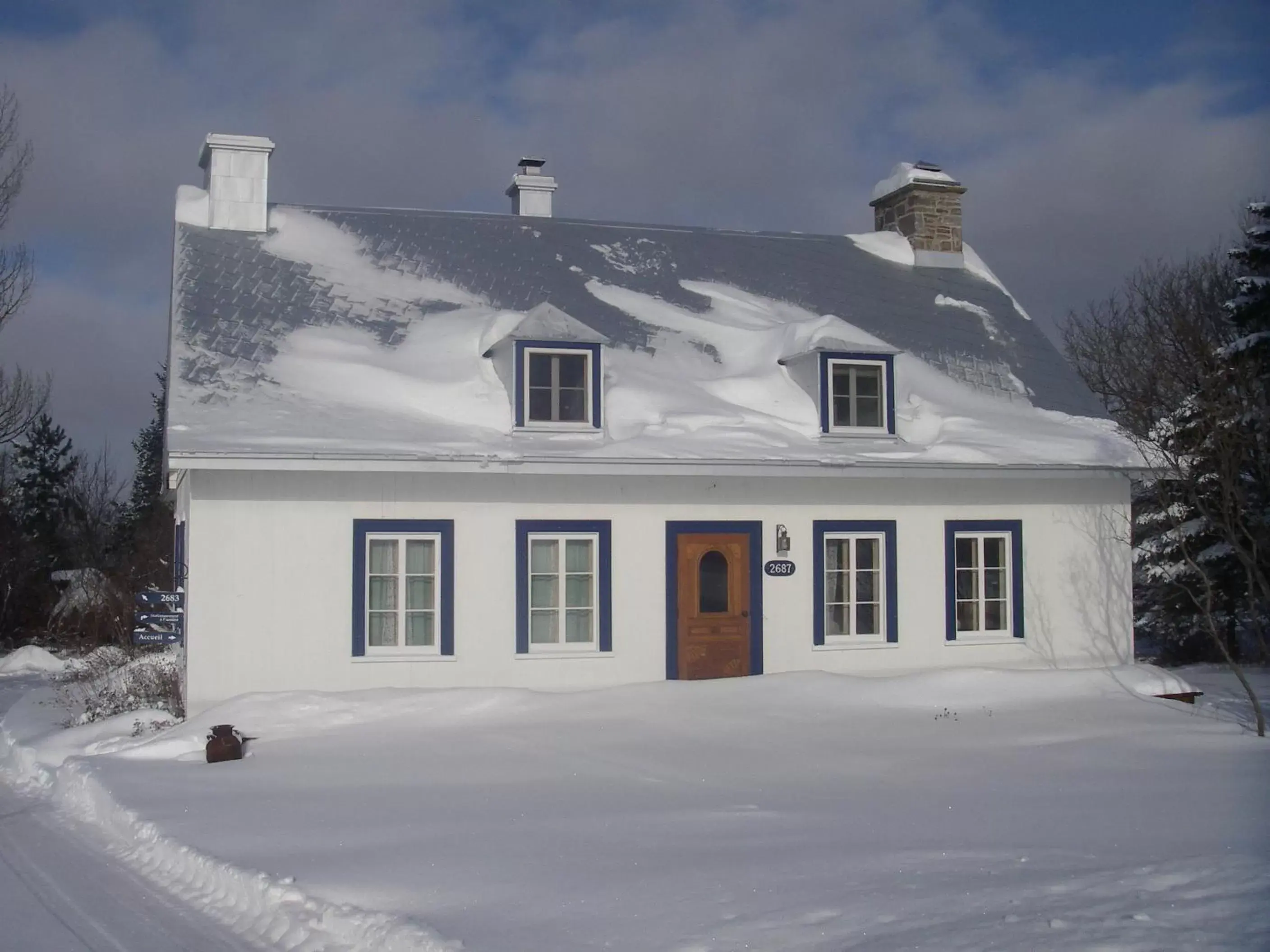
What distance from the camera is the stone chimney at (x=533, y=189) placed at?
21453 millimetres

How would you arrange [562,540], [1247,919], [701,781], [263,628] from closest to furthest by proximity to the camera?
[1247,919]
[701,781]
[263,628]
[562,540]

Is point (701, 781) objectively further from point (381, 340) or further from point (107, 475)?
A: point (107, 475)

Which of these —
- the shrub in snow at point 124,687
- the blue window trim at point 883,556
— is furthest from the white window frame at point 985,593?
the shrub in snow at point 124,687

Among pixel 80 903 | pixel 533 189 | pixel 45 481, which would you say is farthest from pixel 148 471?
pixel 80 903

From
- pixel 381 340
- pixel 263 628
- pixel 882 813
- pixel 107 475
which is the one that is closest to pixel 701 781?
pixel 882 813

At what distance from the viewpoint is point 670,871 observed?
742 centimetres

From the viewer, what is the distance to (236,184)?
18.3 meters

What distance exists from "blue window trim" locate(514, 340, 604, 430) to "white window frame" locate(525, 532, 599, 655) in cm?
139

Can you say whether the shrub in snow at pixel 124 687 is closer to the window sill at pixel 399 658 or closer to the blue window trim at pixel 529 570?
the window sill at pixel 399 658

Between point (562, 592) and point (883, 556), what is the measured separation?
423 cm

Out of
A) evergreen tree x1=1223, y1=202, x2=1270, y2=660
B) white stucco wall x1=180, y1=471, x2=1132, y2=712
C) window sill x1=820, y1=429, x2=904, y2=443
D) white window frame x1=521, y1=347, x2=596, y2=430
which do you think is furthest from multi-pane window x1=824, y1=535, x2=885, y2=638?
evergreen tree x1=1223, y1=202, x2=1270, y2=660

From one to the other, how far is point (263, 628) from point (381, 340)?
436cm

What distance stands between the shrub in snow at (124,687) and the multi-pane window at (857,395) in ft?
29.3

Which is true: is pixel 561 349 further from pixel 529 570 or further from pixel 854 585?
pixel 854 585
